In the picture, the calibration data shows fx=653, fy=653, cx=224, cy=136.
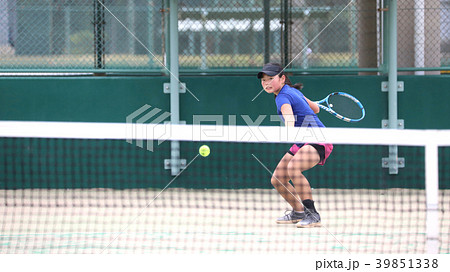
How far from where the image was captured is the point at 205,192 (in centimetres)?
696

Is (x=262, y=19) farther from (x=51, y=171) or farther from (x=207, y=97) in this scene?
(x=51, y=171)

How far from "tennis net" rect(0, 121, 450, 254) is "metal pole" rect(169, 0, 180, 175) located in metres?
0.03

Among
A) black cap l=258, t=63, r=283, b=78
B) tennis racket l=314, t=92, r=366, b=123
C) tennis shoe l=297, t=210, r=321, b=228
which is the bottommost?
tennis shoe l=297, t=210, r=321, b=228

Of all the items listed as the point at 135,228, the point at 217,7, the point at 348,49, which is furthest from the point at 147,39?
the point at 135,228

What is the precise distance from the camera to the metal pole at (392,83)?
22.1 ft

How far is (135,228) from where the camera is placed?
503cm

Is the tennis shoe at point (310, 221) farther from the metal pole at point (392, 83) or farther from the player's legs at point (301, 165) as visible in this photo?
the metal pole at point (392, 83)

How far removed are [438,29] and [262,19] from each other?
1.95 meters

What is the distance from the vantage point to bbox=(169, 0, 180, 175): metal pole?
22.2 ft

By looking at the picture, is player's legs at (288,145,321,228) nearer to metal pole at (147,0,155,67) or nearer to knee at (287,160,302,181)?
knee at (287,160,302,181)

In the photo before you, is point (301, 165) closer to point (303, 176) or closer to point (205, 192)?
point (303, 176)

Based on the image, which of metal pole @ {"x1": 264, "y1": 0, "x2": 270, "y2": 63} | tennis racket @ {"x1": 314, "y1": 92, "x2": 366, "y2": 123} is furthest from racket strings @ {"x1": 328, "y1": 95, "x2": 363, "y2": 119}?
metal pole @ {"x1": 264, "y1": 0, "x2": 270, "y2": 63}

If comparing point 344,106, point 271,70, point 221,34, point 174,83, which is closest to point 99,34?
point 174,83

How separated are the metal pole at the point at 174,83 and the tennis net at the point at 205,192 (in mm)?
27
